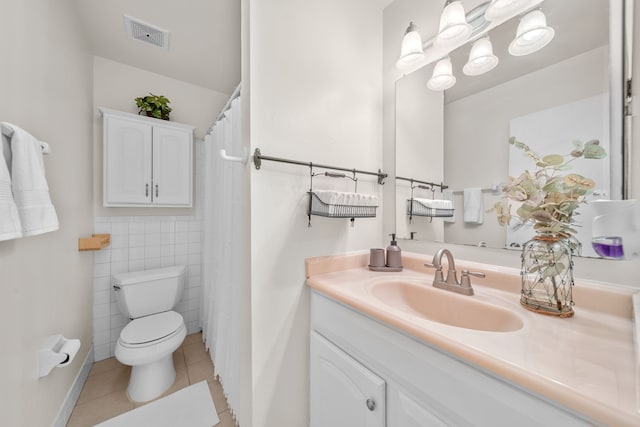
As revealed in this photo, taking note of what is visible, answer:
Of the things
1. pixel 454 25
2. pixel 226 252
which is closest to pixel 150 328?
pixel 226 252

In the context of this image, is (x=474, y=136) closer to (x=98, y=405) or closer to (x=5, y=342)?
(x=5, y=342)

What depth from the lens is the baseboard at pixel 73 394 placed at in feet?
4.18

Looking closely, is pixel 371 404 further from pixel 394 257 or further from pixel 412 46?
pixel 412 46

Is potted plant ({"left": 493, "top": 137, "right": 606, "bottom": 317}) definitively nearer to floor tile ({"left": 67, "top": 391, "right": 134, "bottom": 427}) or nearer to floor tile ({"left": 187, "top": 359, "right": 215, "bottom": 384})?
floor tile ({"left": 187, "top": 359, "right": 215, "bottom": 384})

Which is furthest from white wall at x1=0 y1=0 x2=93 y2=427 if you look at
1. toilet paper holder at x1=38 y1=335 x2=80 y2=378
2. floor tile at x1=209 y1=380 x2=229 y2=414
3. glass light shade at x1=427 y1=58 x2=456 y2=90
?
glass light shade at x1=427 y1=58 x2=456 y2=90

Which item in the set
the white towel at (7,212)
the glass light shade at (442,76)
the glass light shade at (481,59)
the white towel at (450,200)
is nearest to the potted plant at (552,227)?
the white towel at (450,200)

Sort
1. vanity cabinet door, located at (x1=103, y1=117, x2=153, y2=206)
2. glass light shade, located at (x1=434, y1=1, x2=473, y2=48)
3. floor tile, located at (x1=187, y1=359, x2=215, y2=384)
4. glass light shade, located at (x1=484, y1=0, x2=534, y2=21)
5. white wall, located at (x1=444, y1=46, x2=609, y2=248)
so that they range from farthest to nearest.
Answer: vanity cabinet door, located at (x1=103, y1=117, x2=153, y2=206) → floor tile, located at (x1=187, y1=359, x2=215, y2=384) → glass light shade, located at (x1=434, y1=1, x2=473, y2=48) → glass light shade, located at (x1=484, y1=0, x2=534, y2=21) → white wall, located at (x1=444, y1=46, x2=609, y2=248)

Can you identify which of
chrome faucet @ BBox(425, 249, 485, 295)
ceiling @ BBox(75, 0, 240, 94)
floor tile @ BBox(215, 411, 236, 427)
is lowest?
floor tile @ BBox(215, 411, 236, 427)

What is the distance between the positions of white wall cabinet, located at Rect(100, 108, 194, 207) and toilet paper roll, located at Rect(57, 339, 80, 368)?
107 centimetres

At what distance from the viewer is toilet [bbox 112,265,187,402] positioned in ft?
4.76

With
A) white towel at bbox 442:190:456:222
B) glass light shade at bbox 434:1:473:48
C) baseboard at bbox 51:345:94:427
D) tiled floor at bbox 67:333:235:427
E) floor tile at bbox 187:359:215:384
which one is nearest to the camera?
glass light shade at bbox 434:1:473:48

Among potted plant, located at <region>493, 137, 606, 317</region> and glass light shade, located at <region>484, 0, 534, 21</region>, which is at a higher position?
glass light shade, located at <region>484, 0, 534, 21</region>

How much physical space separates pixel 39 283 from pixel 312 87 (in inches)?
60.3

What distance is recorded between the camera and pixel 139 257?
204 cm
